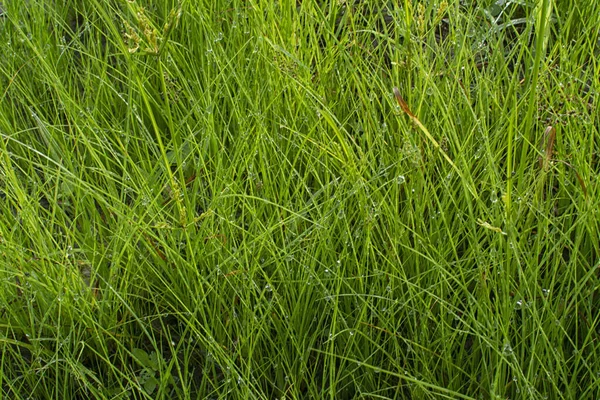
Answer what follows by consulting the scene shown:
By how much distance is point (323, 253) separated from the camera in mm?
1461

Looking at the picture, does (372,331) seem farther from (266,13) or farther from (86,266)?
(266,13)

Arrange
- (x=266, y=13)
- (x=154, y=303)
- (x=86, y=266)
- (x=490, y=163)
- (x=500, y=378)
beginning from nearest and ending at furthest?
(x=500, y=378) → (x=490, y=163) → (x=154, y=303) → (x=86, y=266) → (x=266, y=13)

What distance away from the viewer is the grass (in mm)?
1363

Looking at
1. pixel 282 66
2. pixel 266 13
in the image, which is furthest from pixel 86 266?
pixel 266 13

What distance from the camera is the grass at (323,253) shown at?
1.36m

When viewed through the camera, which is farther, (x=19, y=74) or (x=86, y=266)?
(x=19, y=74)

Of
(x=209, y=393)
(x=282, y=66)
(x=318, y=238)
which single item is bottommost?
(x=209, y=393)

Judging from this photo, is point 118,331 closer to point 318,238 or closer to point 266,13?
point 318,238

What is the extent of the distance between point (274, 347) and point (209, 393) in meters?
0.15

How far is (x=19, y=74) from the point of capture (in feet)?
6.75

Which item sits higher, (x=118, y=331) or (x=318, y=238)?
(x=318, y=238)

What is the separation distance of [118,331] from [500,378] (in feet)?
2.50

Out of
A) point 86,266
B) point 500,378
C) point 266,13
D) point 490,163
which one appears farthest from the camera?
point 266,13

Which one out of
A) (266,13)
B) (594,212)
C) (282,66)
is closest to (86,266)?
(282,66)
